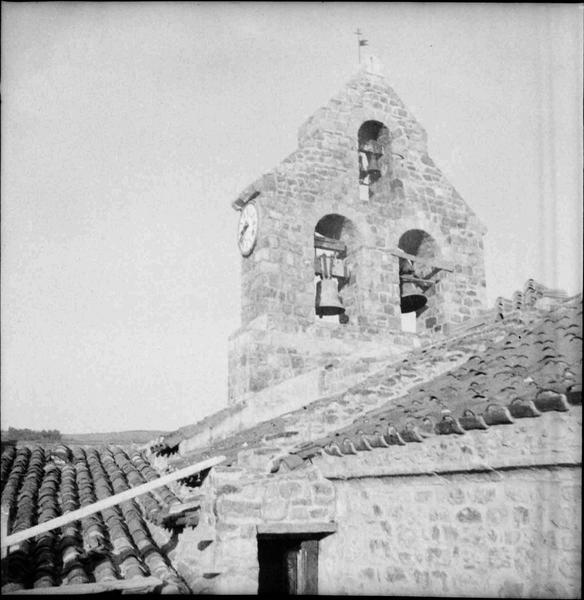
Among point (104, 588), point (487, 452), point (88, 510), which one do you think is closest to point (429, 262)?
point (487, 452)

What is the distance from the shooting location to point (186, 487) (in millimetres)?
6125

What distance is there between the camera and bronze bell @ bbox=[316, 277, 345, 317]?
9.21 metres

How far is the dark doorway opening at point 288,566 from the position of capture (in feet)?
18.4

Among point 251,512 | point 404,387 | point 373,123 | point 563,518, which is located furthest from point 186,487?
point 373,123

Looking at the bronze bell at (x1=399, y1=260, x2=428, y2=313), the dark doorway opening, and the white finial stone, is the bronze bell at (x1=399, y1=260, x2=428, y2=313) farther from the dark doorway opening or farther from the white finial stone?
the dark doorway opening

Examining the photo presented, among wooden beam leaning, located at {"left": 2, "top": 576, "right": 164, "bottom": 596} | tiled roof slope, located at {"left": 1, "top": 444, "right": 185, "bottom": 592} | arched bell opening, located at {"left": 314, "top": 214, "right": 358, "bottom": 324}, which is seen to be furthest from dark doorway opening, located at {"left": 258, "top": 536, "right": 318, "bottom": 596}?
arched bell opening, located at {"left": 314, "top": 214, "right": 358, "bottom": 324}

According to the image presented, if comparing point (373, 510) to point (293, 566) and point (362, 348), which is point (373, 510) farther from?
point (362, 348)

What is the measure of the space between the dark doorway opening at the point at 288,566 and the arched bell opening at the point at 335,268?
13.5ft

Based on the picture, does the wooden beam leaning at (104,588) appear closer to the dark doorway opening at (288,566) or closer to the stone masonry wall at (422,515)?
the stone masonry wall at (422,515)

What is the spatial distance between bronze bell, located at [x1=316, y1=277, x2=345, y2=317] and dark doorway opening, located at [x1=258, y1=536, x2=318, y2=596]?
4.11 m

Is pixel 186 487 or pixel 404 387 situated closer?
pixel 186 487

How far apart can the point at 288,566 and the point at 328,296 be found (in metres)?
4.29

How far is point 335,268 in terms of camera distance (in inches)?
387

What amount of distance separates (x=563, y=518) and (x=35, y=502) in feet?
16.1
